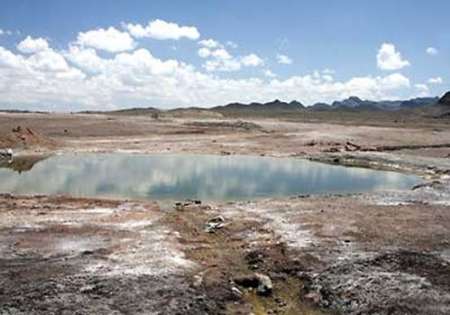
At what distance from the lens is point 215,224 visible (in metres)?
26.8

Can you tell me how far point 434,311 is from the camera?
645 inches

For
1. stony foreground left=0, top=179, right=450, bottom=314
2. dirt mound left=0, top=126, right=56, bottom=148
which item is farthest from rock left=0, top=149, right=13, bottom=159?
stony foreground left=0, top=179, right=450, bottom=314

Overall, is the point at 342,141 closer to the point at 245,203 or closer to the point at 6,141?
the point at 6,141

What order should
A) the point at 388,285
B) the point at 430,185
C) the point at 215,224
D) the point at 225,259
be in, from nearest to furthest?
the point at 388,285 → the point at 225,259 → the point at 215,224 → the point at 430,185

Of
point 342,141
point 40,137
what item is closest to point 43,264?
point 40,137

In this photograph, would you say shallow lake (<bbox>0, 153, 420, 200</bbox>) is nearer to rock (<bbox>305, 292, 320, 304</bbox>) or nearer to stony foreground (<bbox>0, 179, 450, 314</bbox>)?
stony foreground (<bbox>0, 179, 450, 314</bbox>)

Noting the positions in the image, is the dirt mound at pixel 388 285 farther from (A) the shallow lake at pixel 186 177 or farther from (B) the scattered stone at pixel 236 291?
(A) the shallow lake at pixel 186 177

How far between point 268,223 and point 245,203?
19.5 ft

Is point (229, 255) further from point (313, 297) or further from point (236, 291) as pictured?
point (313, 297)

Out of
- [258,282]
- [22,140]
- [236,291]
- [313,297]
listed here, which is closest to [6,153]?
[22,140]

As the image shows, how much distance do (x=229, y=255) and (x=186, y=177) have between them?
23.3 metres

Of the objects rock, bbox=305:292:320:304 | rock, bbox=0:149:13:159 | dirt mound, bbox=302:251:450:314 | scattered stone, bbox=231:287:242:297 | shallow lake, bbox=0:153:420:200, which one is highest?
dirt mound, bbox=302:251:450:314

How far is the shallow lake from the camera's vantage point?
127 ft

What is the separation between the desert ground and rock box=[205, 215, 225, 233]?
0.15 feet
